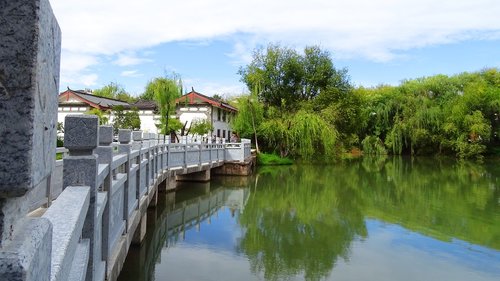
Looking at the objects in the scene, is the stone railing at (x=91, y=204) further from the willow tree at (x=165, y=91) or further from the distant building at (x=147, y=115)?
the distant building at (x=147, y=115)

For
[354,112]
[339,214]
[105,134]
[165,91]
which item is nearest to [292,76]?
[354,112]

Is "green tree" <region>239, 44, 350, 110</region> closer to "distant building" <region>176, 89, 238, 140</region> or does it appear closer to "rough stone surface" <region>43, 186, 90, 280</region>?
"distant building" <region>176, 89, 238, 140</region>

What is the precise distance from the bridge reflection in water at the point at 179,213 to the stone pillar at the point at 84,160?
3.81m

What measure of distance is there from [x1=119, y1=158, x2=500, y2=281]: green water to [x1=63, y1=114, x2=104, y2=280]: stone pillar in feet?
12.1

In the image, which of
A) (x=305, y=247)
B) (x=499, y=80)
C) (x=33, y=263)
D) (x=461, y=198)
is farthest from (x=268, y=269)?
(x=499, y=80)

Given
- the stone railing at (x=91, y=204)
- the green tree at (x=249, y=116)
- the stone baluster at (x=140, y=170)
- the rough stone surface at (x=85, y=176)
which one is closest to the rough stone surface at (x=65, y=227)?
the stone railing at (x=91, y=204)

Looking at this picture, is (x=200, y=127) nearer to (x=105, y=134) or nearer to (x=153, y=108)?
(x=153, y=108)

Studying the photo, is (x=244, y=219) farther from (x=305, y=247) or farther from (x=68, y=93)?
(x=68, y=93)

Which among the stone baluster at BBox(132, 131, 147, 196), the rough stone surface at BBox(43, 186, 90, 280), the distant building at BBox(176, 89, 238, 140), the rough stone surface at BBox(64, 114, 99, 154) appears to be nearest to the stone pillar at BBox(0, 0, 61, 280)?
the rough stone surface at BBox(43, 186, 90, 280)

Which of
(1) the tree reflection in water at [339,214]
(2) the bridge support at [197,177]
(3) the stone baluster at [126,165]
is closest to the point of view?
(3) the stone baluster at [126,165]

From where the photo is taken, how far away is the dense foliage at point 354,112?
23.7 metres

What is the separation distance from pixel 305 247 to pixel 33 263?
6923mm

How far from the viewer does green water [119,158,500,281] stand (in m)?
6.12

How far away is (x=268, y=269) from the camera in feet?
20.4
